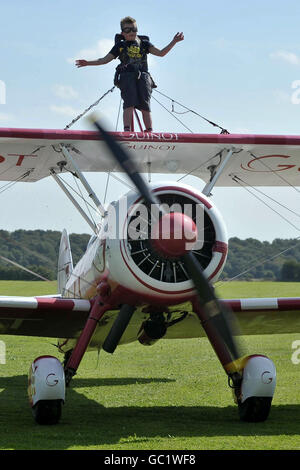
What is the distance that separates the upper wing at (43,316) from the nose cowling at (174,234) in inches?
81.2

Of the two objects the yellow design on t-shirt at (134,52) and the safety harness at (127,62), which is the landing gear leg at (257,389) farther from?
the yellow design on t-shirt at (134,52)

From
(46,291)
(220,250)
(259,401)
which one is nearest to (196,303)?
(220,250)

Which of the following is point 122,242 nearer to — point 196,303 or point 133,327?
point 196,303

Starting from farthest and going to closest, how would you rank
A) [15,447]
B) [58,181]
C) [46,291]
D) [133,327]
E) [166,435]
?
[46,291] → [58,181] → [133,327] → [166,435] → [15,447]

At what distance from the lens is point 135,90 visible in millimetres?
10102

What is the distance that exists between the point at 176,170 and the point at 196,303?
3.22 metres

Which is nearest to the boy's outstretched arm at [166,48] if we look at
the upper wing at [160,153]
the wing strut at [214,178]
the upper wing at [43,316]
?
the upper wing at [160,153]

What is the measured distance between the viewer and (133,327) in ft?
31.0

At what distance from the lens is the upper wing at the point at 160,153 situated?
30.4 feet

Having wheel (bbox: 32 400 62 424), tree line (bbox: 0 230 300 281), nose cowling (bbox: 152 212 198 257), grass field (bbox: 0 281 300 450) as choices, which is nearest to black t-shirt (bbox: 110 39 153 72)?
tree line (bbox: 0 230 300 281)

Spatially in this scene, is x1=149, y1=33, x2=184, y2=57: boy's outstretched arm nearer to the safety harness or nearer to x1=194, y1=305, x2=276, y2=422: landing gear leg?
the safety harness

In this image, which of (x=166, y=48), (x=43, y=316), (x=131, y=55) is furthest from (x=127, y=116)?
(x=43, y=316)

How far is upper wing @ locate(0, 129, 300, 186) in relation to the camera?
9273 mm

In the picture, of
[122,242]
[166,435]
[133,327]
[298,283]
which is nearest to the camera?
[166,435]
